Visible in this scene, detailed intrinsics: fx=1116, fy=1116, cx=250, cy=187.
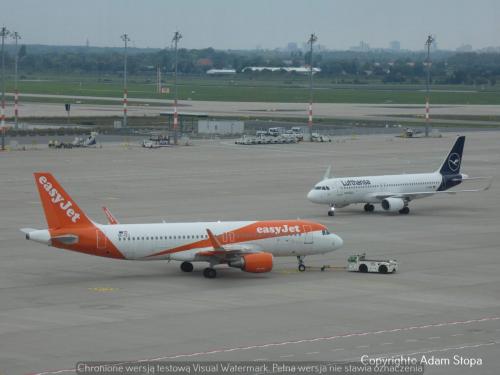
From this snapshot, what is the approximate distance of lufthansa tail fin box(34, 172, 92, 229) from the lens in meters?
59.4

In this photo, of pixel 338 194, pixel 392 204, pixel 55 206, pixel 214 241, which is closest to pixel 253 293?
pixel 214 241

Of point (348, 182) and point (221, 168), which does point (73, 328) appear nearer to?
point (348, 182)

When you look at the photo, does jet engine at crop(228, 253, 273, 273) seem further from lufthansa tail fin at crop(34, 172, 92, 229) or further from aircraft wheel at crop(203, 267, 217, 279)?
lufthansa tail fin at crop(34, 172, 92, 229)

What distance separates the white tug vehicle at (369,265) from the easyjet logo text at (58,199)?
15517 millimetres

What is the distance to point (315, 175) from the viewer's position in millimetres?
117562

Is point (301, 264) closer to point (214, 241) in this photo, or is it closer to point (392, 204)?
point (214, 241)

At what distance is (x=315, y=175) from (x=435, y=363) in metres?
77.3

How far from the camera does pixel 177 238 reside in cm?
6062

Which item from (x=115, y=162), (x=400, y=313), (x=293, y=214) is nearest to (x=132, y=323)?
(x=400, y=313)

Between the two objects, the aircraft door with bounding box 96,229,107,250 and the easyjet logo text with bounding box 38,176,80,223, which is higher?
the easyjet logo text with bounding box 38,176,80,223

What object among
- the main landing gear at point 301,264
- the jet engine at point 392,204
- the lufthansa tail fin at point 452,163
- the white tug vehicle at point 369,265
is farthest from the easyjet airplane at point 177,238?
the lufthansa tail fin at point 452,163

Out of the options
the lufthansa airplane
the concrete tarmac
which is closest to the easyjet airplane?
the concrete tarmac

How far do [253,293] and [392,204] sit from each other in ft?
109

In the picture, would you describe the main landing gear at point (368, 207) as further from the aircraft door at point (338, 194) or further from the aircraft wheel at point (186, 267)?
the aircraft wheel at point (186, 267)
